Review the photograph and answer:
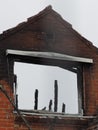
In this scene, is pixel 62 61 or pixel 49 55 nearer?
pixel 49 55

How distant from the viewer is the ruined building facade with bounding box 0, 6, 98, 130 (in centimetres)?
927

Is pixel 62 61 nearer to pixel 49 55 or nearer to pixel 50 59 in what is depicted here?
pixel 50 59

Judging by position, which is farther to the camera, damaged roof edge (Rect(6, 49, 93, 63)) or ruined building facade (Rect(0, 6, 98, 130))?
damaged roof edge (Rect(6, 49, 93, 63))

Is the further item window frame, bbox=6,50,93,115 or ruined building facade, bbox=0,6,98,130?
window frame, bbox=6,50,93,115

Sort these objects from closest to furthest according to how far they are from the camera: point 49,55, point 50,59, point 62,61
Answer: point 49,55 → point 50,59 → point 62,61

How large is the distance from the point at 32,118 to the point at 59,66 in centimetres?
174

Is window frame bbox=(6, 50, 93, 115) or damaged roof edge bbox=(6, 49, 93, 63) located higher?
damaged roof edge bbox=(6, 49, 93, 63)

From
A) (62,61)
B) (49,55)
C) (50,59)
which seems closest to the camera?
(49,55)

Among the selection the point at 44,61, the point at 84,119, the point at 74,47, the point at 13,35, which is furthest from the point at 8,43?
the point at 84,119

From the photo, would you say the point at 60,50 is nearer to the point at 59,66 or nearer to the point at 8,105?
the point at 59,66

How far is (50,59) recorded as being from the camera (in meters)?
10.1

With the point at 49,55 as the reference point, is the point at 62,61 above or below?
below

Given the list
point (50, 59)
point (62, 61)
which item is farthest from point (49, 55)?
point (62, 61)

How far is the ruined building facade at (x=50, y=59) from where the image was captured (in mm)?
9273
